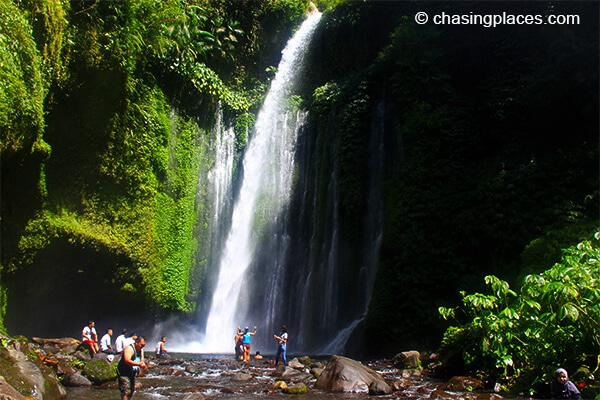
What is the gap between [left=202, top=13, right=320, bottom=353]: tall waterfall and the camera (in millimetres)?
18812

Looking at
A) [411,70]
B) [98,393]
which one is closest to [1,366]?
[98,393]

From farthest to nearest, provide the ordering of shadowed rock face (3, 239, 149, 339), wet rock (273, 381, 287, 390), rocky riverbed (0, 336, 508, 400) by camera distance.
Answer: shadowed rock face (3, 239, 149, 339), wet rock (273, 381, 287, 390), rocky riverbed (0, 336, 508, 400)

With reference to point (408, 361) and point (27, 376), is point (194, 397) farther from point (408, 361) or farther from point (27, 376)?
point (408, 361)

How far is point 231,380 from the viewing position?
10.2 meters

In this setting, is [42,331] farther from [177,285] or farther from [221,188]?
[221,188]

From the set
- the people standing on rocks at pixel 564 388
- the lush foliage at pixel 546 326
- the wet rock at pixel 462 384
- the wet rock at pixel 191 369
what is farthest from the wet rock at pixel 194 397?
the people standing on rocks at pixel 564 388

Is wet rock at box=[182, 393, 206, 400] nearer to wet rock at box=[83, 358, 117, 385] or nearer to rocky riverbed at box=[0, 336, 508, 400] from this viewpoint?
rocky riverbed at box=[0, 336, 508, 400]

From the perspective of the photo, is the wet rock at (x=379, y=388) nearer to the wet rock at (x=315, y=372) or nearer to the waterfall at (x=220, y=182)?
the wet rock at (x=315, y=372)

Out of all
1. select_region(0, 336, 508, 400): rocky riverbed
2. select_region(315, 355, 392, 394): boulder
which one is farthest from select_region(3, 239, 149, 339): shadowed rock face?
select_region(315, 355, 392, 394): boulder

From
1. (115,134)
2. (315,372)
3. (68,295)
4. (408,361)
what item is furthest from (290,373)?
(68,295)

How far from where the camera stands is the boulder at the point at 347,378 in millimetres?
8758

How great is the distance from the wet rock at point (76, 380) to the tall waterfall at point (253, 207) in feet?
25.7

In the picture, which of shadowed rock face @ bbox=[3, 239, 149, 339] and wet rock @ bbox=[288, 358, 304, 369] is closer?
wet rock @ bbox=[288, 358, 304, 369]

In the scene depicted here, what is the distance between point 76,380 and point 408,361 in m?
6.85
